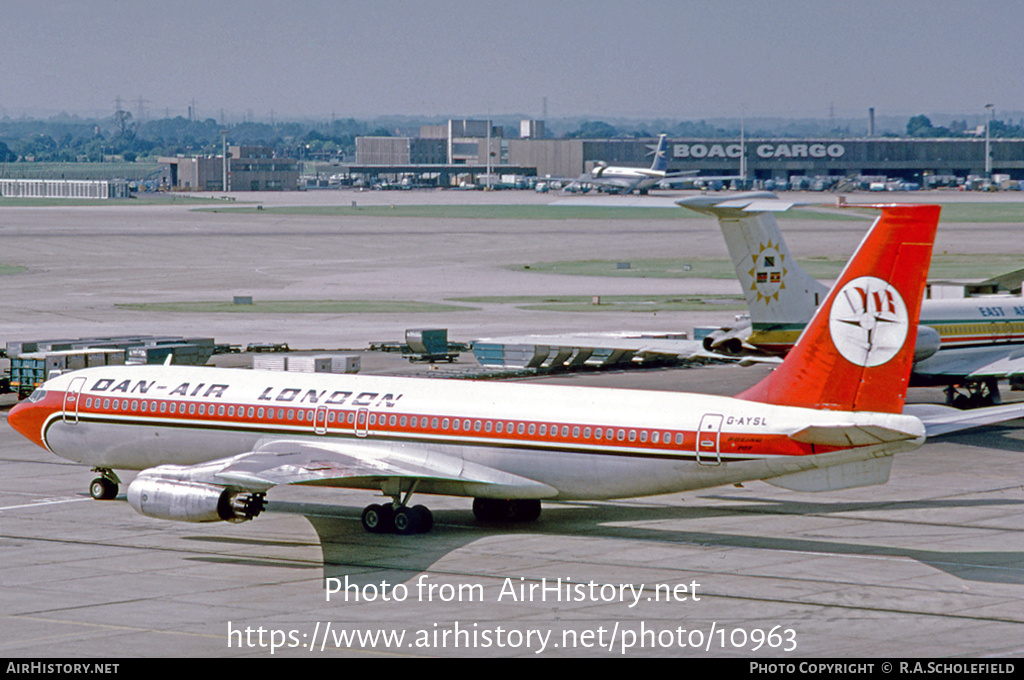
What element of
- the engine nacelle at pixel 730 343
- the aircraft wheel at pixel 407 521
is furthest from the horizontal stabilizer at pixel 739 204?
the aircraft wheel at pixel 407 521

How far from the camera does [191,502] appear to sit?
1356 inches

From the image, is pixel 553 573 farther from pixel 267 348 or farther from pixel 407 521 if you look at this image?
pixel 267 348

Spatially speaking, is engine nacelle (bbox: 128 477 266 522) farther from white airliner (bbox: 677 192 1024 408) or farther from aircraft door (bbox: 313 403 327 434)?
white airliner (bbox: 677 192 1024 408)

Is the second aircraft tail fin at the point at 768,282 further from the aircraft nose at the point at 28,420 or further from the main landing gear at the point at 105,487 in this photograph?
the aircraft nose at the point at 28,420

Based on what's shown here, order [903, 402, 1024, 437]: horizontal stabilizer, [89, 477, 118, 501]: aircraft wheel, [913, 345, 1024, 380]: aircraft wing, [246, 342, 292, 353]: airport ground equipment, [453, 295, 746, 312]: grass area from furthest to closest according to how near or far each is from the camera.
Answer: [453, 295, 746, 312]: grass area
[246, 342, 292, 353]: airport ground equipment
[913, 345, 1024, 380]: aircraft wing
[89, 477, 118, 501]: aircraft wheel
[903, 402, 1024, 437]: horizontal stabilizer

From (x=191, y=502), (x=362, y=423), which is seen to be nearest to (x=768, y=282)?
(x=362, y=423)

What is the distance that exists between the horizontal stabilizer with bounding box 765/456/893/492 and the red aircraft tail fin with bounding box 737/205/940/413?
1342 millimetres

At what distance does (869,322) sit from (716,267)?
106690 millimetres

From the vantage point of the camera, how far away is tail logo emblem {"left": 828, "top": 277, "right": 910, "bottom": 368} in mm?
33688

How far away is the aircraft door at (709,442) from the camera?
115 feet

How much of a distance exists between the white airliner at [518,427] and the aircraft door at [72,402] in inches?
2.4

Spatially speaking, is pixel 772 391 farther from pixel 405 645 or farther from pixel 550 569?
pixel 405 645

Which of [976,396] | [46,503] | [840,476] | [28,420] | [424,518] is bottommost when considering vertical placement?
[46,503]

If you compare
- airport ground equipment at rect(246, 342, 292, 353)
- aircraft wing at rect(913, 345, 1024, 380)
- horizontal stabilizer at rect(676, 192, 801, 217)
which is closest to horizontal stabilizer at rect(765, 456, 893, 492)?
horizontal stabilizer at rect(676, 192, 801, 217)
